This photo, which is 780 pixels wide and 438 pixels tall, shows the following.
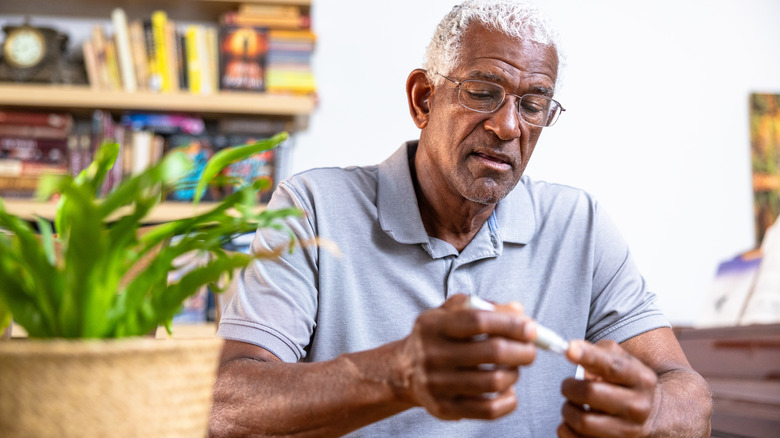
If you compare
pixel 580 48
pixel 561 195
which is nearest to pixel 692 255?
pixel 580 48

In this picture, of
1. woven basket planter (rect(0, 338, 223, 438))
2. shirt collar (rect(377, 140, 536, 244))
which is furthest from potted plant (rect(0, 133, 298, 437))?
shirt collar (rect(377, 140, 536, 244))

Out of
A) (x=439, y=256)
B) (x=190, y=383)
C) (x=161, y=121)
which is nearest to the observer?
(x=190, y=383)

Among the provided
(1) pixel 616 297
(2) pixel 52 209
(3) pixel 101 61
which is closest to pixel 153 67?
(3) pixel 101 61

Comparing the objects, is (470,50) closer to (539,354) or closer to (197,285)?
(539,354)

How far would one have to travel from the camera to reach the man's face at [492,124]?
4.20 feet

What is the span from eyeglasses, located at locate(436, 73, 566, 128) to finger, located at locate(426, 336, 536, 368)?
0.72m

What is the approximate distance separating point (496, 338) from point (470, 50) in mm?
803

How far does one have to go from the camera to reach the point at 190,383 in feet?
1.67

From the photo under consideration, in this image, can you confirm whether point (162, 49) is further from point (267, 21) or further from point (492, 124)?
point (492, 124)

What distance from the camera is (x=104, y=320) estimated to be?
498 millimetres

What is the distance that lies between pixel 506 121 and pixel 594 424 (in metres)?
0.66

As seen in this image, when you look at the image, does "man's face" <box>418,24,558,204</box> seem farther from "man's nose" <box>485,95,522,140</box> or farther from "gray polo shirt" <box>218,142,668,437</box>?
"gray polo shirt" <box>218,142,668,437</box>

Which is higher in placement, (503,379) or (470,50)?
(470,50)

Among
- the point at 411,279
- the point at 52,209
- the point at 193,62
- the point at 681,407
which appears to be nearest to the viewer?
the point at 681,407
